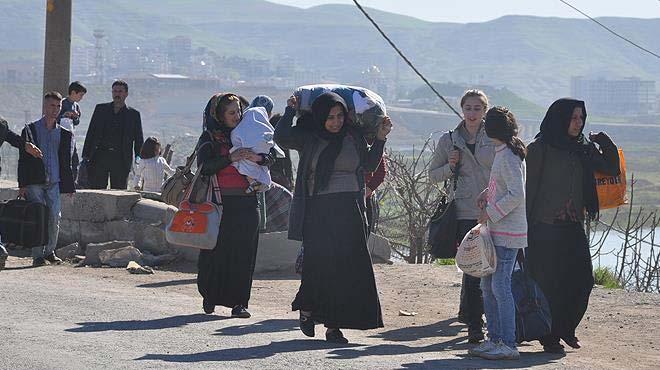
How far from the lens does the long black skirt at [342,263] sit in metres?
8.12

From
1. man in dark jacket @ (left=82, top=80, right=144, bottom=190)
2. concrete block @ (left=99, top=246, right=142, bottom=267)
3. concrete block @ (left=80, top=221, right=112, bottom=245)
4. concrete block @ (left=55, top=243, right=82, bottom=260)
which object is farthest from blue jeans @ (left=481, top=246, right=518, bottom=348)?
man in dark jacket @ (left=82, top=80, right=144, bottom=190)

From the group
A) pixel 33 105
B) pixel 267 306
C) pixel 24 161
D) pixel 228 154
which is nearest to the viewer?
pixel 228 154

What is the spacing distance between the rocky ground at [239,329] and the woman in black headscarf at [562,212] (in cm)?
29

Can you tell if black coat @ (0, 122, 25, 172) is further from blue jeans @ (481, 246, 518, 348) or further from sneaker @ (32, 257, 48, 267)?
blue jeans @ (481, 246, 518, 348)

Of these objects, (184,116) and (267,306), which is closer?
(267,306)

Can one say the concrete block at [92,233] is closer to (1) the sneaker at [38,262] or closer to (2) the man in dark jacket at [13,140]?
(1) the sneaker at [38,262]

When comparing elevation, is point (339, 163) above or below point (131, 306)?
above

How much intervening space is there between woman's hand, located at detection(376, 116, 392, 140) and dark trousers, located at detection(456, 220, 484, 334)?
84cm

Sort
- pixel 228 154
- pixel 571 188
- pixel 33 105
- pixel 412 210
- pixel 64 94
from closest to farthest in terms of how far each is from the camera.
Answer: pixel 571 188
pixel 228 154
pixel 64 94
pixel 412 210
pixel 33 105

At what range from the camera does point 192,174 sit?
9305mm

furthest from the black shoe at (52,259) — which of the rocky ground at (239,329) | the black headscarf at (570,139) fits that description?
the black headscarf at (570,139)

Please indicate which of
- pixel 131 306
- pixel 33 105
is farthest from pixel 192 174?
pixel 33 105

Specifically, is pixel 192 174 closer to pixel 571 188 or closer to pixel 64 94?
pixel 571 188

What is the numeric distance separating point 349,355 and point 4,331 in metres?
2.02
